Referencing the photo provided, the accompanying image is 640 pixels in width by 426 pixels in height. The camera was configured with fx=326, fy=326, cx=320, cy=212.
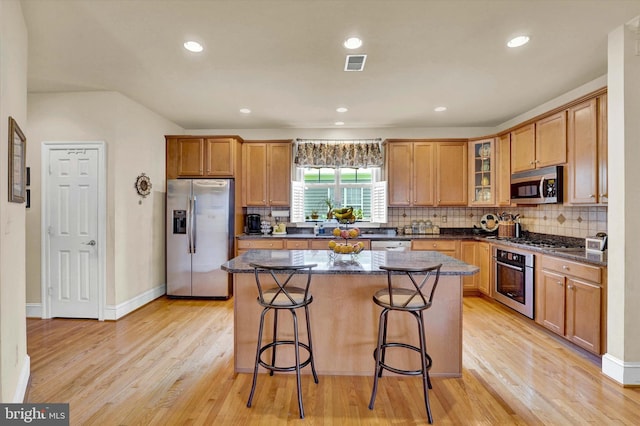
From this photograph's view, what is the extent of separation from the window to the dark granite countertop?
100 inches

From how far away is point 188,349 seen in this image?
3070 mm

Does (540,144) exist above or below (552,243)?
above

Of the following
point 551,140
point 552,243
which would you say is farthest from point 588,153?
point 552,243

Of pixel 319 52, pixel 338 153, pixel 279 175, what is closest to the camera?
pixel 319 52

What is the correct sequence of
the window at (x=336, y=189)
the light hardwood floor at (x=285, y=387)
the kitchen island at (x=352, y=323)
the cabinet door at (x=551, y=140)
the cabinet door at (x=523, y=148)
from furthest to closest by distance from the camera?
the window at (x=336, y=189)
the cabinet door at (x=523, y=148)
the cabinet door at (x=551, y=140)
the kitchen island at (x=352, y=323)
the light hardwood floor at (x=285, y=387)

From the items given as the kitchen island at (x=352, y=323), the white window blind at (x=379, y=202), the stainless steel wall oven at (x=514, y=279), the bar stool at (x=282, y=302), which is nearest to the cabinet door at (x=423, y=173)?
the white window blind at (x=379, y=202)

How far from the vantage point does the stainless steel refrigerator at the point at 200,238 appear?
186 inches

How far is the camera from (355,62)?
303 centimetres

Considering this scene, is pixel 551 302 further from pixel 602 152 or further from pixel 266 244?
pixel 266 244

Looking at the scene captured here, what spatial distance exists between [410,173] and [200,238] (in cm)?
338

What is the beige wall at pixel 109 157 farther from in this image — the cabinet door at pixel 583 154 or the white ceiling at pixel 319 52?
the cabinet door at pixel 583 154

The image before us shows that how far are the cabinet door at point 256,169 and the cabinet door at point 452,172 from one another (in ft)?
9.15

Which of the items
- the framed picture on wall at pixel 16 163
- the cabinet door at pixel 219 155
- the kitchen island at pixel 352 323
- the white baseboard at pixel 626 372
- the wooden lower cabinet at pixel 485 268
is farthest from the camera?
the cabinet door at pixel 219 155

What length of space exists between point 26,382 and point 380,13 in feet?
12.0
